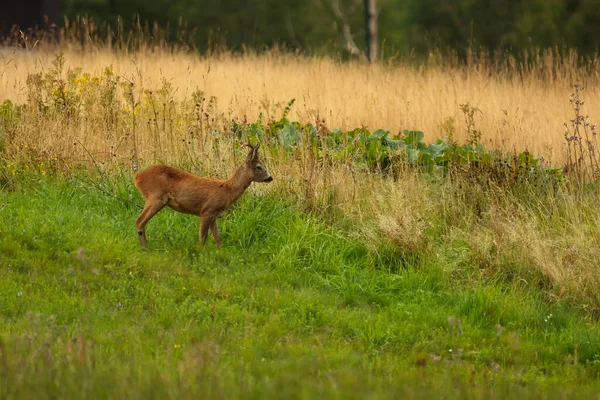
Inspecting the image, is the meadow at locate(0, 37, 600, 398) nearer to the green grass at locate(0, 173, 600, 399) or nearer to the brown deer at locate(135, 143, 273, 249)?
the green grass at locate(0, 173, 600, 399)

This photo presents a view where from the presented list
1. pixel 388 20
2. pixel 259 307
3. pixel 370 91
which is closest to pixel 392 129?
pixel 370 91

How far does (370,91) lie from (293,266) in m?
7.38

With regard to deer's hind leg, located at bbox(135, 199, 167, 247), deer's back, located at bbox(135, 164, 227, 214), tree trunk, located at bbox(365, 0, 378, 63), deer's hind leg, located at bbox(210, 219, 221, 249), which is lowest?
deer's hind leg, located at bbox(210, 219, 221, 249)

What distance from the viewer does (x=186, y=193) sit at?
7.79 meters

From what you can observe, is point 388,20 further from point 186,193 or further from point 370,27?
point 186,193

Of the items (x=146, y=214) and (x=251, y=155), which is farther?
(x=251, y=155)

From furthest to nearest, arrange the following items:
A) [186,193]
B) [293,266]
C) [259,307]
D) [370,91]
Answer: [370,91] < [293,266] < [186,193] < [259,307]

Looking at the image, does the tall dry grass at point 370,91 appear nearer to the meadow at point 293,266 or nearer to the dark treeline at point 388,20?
the meadow at point 293,266

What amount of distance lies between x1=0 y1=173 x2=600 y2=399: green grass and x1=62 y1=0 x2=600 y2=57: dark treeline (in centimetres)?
1892

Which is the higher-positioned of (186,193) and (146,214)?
(186,193)

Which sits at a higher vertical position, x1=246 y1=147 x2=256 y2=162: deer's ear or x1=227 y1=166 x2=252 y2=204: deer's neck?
x1=246 y1=147 x2=256 y2=162: deer's ear

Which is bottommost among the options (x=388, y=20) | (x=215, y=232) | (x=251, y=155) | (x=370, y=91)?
(x=215, y=232)

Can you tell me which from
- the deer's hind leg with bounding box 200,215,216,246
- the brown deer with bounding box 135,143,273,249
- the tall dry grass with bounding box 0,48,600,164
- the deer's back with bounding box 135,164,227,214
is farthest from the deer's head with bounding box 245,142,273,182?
the tall dry grass with bounding box 0,48,600,164

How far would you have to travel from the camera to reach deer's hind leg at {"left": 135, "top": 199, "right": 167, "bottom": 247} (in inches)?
307
